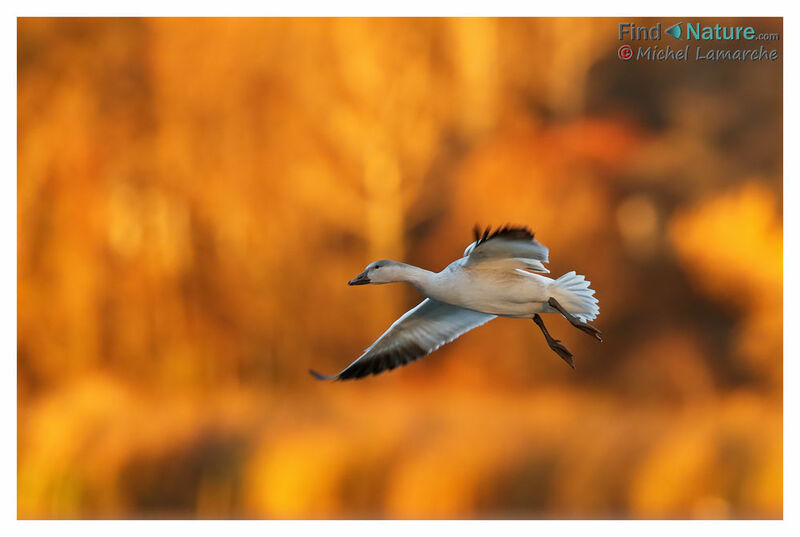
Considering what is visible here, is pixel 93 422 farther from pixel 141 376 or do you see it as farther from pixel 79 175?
pixel 79 175

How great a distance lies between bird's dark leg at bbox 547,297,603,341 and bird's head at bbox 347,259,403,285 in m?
0.68

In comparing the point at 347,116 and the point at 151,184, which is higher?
the point at 347,116

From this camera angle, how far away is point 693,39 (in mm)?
5262

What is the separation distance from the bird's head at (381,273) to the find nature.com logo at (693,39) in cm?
239

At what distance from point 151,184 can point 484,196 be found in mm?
2028

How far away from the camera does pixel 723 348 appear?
5344mm

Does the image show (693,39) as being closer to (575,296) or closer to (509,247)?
(575,296)

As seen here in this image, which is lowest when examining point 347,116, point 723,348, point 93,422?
point 93,422

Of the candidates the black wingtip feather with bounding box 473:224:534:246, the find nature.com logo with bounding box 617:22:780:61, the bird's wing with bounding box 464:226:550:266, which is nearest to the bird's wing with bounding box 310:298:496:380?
the bird's wing with bounding box 464:226:550:266

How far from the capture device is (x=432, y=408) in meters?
5.35

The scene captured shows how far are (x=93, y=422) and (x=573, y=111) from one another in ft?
11.2

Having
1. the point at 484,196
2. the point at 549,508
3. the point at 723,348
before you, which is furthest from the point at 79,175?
the point at 723,348

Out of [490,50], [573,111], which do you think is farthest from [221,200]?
[573,111]

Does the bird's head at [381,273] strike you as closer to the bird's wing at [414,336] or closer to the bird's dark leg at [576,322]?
the bird's wing at [414,336]
